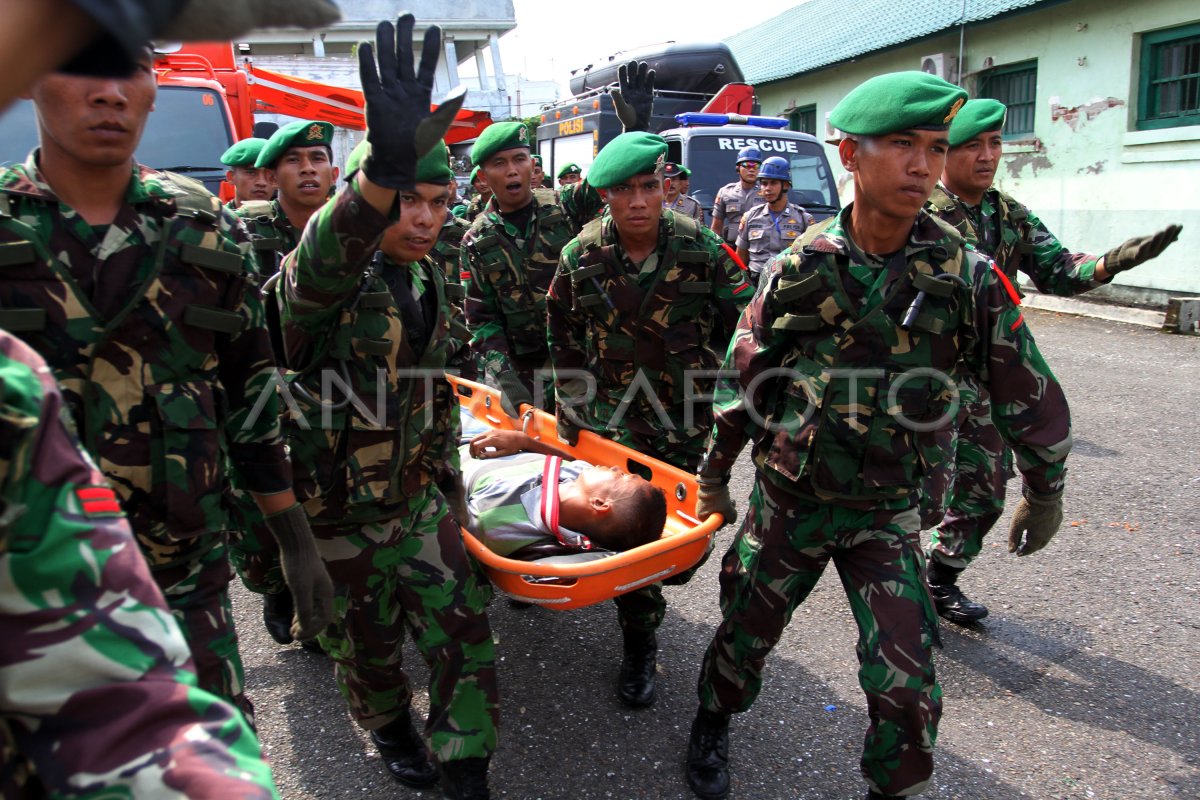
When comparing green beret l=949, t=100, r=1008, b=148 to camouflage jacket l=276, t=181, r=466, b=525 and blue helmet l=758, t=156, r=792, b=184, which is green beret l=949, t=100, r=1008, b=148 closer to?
camouflage jacket l=276, t=181, r=466, b=525

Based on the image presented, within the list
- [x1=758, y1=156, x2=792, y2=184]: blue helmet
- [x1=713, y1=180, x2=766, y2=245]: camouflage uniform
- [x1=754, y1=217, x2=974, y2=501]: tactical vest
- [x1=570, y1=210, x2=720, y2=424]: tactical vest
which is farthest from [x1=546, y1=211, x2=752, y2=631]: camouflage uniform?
[x1=713, y1=180, x2=766, y2=245]: camouflage uniform

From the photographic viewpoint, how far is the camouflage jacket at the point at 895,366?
2475 millimetres

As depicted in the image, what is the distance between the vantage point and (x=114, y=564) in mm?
1025

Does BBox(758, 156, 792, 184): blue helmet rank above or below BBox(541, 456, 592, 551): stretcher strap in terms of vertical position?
above

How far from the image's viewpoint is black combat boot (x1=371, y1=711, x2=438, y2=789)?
9.50ft

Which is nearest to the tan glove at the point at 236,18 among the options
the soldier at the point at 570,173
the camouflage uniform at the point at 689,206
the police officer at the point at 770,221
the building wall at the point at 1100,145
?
the police officer at the point at 770,221

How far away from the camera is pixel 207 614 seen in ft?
6.87

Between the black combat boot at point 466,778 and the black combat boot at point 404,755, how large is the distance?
12.0 inches

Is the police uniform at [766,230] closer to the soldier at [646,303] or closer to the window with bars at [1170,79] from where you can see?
the soldier at [646,303]

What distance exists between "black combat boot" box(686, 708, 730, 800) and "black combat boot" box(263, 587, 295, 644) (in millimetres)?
1878

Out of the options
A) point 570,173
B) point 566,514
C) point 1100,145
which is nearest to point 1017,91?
point 1100,145

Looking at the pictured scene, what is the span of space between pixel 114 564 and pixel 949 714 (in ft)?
9.60

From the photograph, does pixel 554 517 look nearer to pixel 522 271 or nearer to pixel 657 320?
pixel 657 320

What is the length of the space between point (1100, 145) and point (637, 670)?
11353 millimetres
